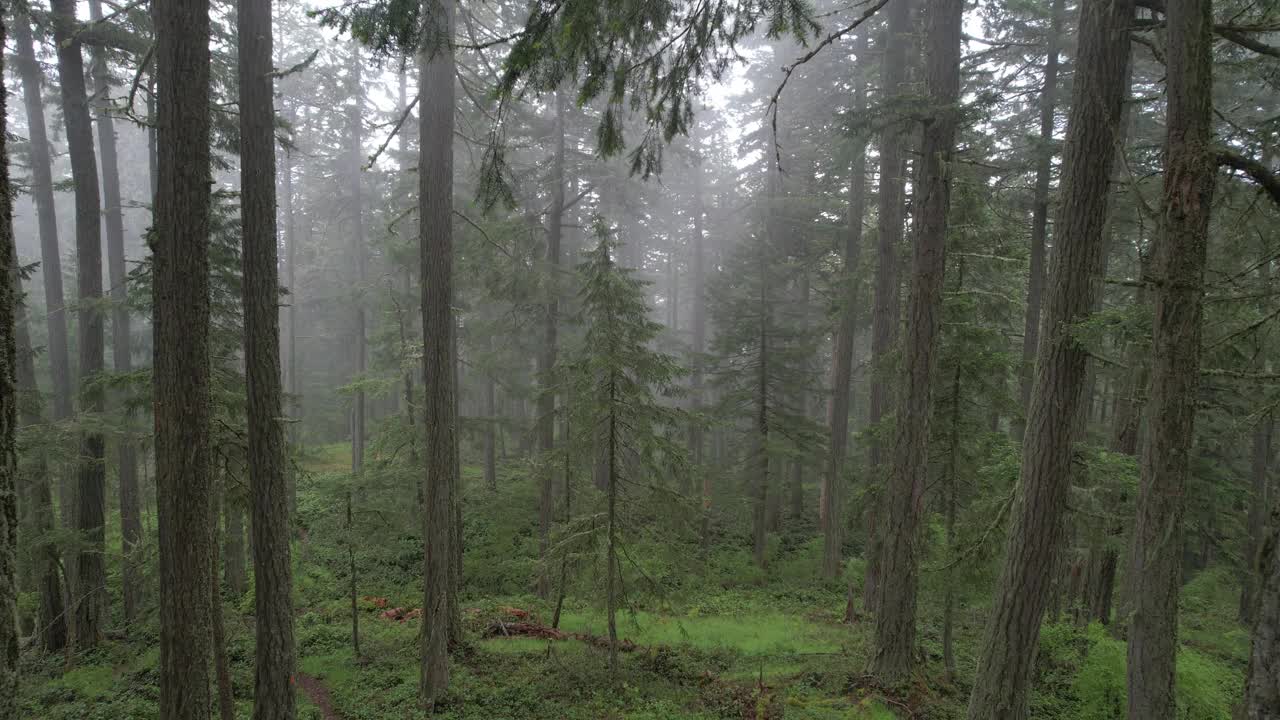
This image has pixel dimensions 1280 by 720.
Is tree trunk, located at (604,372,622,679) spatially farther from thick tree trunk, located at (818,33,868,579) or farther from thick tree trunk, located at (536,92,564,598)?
thick tree trunk, located at (818,33,868,579)

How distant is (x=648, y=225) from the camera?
107 ft

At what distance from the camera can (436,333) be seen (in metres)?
9.58

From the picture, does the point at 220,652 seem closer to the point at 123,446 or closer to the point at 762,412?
the point at 123,446

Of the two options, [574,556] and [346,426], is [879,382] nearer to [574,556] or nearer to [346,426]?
[574,556]

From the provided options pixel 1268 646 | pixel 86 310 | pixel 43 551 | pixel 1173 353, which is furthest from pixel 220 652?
pixel 1173 353

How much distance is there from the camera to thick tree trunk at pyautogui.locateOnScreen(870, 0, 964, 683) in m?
8.16

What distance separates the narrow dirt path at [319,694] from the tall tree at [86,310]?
4591 mm

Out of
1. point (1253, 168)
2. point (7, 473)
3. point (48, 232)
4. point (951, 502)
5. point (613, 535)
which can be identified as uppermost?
point (48, 232)

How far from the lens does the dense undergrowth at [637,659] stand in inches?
354

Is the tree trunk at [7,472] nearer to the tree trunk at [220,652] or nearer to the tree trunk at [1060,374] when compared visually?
the tree trunk at [220,652]

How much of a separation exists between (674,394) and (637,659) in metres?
6.17

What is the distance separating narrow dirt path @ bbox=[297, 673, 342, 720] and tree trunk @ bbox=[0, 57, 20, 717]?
7.84 meters

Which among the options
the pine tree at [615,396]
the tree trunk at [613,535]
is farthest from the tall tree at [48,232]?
the pine tree at [615,396]

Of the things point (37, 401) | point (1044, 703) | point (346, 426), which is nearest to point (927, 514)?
point (1044, 703)
